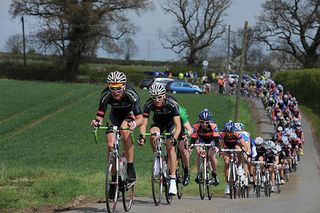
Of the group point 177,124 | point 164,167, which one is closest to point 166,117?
point 177,124

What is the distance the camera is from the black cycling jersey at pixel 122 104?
34.2 feet

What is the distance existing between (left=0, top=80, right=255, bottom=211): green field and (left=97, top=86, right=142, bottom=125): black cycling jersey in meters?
A: 1.78

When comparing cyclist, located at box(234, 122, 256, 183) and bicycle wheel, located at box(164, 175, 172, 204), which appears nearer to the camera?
bicycle wheel, located at box(164, 175, 172, 204)

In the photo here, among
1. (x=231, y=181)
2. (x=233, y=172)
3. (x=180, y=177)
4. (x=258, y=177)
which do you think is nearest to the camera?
(x=180, y=177)

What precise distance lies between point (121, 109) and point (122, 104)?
0.56ft

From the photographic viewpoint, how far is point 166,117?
1227 cm

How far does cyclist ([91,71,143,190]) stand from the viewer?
10.2 metres

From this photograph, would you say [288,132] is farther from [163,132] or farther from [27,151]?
[163,132]

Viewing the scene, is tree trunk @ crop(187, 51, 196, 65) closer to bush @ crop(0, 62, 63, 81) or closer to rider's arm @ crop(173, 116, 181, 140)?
bush @ crop(0, 62, 63, 81)

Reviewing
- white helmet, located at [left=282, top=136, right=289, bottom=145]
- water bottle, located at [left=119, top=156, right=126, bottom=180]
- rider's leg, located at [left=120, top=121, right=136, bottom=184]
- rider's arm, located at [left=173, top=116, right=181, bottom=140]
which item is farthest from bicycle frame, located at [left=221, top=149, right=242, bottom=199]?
white helmet, located at [left=282, top=136, right=289, bottom=145]

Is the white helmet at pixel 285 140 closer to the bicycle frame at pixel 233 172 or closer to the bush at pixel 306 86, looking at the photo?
the bicycle frame at pixel 233 172

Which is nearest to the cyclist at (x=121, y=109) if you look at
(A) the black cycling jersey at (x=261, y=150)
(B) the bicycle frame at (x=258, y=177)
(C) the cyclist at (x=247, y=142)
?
(C) the cyclist at (x=247, y=142)

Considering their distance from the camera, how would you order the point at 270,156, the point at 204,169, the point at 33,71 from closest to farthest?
the point at 204,169 < the point at 270,156 < the point at 33,71

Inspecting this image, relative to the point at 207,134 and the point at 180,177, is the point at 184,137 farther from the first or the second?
the point at 207,134
